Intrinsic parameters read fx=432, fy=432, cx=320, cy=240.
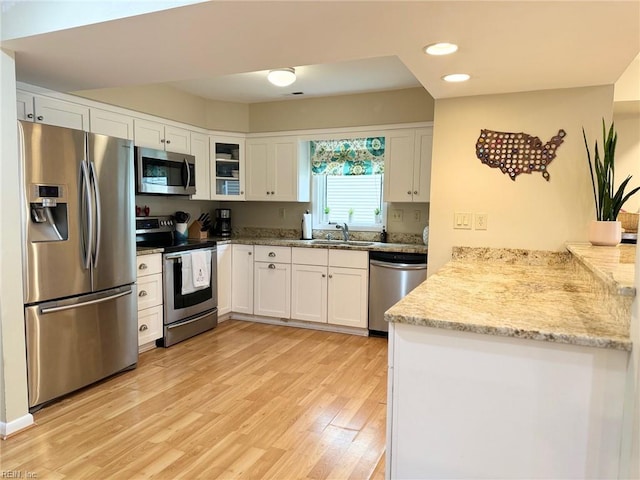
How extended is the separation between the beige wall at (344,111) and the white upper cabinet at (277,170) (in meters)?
0.18

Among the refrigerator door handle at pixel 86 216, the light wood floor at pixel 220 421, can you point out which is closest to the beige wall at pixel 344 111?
the light wood floor at pixel 220 421

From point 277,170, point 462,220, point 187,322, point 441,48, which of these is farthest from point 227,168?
point 441,48

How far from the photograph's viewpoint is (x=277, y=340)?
4047mm

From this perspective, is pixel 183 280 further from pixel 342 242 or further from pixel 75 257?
pixel 342 242

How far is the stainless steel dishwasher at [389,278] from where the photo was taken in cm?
386

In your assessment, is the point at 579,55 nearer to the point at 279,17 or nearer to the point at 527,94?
the point at 527,94

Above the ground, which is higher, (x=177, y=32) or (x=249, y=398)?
(x=177, y=32)

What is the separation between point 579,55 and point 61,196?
2889 millimetres

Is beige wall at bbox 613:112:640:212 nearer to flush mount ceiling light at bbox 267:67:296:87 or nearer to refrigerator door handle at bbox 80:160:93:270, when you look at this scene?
flush mount ceiling light at bbox 267:67:296:87

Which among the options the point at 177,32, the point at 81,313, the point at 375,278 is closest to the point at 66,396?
the point at 81,313

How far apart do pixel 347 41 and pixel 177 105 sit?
282cm

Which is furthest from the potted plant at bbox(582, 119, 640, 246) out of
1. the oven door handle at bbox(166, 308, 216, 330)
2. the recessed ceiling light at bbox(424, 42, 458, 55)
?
the oven door handle at bbox(166, 308, 216, 330)

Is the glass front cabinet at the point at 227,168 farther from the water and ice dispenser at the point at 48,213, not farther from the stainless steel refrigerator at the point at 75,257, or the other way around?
the water and ice dispenser at the point at 48,213

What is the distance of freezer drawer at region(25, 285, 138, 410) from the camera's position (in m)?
2.51
